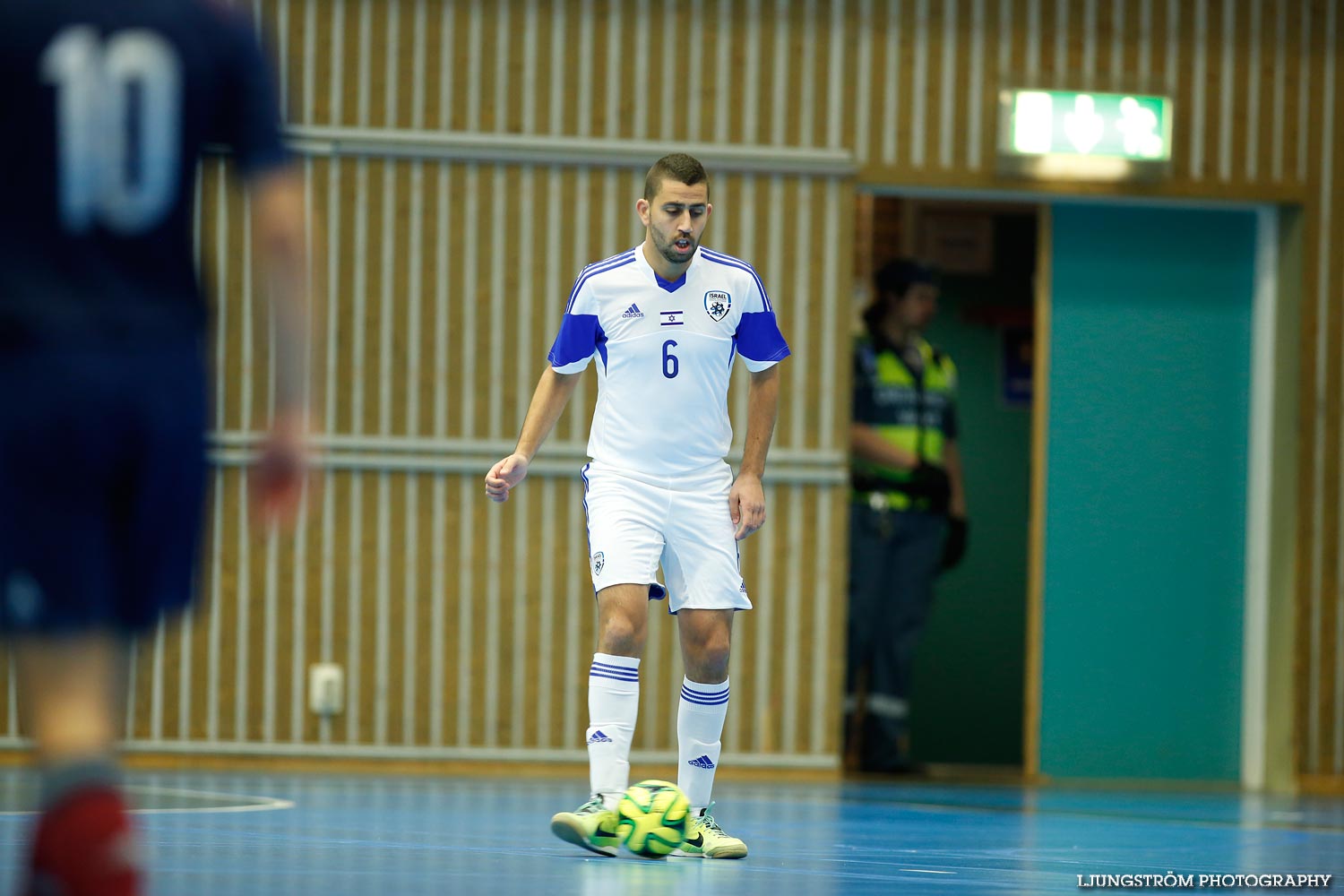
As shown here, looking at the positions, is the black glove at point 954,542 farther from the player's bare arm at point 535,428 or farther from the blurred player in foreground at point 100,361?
the blurred player in foreground at point 100,361

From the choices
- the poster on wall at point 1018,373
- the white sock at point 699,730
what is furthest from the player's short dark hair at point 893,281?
the white sock at point 699,730

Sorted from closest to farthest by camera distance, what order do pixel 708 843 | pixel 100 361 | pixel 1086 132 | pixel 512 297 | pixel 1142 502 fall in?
1. pixel 100 361
2. pixel 708 843
3. pixel 512 297
4. pixel 1086 132
5. pixel 1142 502

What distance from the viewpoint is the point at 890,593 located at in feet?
33.6

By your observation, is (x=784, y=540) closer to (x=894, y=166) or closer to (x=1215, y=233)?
(x=894, y=166)

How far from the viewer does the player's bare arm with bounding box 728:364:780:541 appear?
6074 mm

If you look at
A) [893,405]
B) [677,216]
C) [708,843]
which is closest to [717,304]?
[677,216]

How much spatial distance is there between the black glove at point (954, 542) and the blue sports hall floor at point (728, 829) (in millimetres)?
1441

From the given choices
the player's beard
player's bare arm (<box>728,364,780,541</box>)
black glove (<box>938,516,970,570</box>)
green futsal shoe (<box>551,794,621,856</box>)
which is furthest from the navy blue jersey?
black glove (<box>938,516,970,570</box>)

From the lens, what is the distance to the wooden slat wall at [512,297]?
31.6 feet

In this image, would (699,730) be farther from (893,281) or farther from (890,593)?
(893,281)

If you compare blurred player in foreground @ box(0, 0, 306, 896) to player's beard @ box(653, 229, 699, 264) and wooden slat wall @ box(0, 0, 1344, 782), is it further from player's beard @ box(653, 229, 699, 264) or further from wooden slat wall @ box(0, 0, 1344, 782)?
wooden slat wall @ box(0, 0, 1344, 782)

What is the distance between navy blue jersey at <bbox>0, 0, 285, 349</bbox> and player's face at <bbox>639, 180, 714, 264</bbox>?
3.16m

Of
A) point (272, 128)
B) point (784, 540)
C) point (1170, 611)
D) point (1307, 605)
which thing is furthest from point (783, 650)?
point (272, 128)

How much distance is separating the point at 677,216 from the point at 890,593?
4.63 meters
